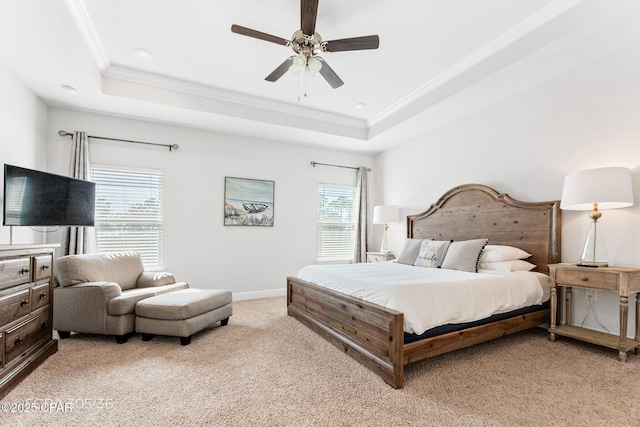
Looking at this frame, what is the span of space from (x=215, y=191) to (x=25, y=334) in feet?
9.27

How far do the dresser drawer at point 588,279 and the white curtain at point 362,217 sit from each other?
10.6 feet

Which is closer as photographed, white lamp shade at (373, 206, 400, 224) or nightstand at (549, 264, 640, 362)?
nightstand at (549, 264, 640, 362)

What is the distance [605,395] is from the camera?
198 centimetres

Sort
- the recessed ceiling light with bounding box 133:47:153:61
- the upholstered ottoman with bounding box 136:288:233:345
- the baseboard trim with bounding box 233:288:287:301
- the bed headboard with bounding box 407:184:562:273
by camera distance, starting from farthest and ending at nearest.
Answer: the baseboard trim with bounding box 233:288:287:301 < the bed headboard with bounding box 407:184:562:273 < the recessed ceiling light with bounding box 133:47:153:61 < the upholstered ottoman with bounding box 136:288:233:345

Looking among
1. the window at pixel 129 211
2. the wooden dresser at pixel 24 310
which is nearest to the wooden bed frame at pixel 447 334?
the window at pixel 129 211

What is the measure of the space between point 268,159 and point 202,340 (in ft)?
10.0

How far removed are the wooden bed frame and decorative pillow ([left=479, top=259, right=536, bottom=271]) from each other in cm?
14

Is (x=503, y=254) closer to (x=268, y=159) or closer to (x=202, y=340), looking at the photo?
(x=202, y=340)

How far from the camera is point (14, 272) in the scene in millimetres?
2137

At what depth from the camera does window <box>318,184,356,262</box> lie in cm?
561

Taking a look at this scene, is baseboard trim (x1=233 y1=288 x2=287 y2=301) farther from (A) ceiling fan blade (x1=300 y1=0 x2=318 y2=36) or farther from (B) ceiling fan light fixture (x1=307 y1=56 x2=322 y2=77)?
(A) ceiling fan blade (x1=300 y1=0 x2=318 y2=36)

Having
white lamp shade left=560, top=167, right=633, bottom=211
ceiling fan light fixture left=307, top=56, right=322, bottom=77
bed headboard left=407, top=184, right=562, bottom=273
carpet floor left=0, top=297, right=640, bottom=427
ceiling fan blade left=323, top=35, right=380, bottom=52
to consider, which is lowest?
carpet floor left=0, top=297, right=640, bottom=427

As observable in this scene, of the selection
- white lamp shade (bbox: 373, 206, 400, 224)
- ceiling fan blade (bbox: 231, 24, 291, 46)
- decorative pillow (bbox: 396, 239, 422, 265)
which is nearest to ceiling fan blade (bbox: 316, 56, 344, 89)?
ceiling fan blade (bbox: 231, 24, 291, 46)

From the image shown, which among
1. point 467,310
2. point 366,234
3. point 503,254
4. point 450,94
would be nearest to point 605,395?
point 467,310
